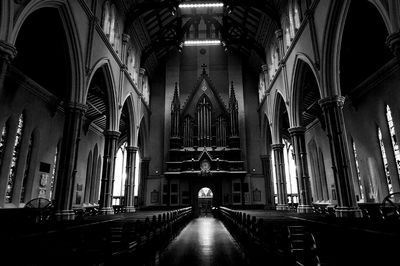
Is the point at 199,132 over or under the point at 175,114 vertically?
under

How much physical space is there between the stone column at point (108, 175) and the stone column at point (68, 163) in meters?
3.44

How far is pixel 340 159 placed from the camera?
28.2ft

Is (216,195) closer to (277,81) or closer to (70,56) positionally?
(277,81)

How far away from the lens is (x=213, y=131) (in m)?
20.9

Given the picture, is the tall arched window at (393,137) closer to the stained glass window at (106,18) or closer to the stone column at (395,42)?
the stone column at (395,42)

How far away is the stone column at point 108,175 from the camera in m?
12.3

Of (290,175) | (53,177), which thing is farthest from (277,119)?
(53,177)

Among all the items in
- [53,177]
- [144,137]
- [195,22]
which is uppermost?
[195,22]

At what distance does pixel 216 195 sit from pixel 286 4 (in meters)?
13.9

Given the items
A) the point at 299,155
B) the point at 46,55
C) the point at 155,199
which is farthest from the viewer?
the point at 155,199

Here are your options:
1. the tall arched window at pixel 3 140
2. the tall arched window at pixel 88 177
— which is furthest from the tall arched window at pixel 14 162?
the tall arched window at pixel 88 177

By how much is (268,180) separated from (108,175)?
12.6 meters

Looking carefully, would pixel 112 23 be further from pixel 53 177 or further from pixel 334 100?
pixel 334 100

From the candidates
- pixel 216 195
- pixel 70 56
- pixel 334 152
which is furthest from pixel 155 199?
pixel 334 152
